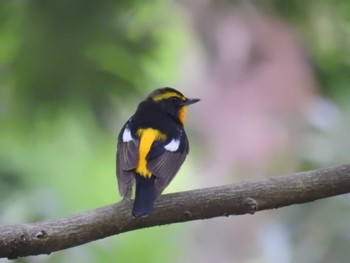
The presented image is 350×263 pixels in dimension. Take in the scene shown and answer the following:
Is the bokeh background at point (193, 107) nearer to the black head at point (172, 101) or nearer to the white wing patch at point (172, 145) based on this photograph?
the black head at point (172, 101)

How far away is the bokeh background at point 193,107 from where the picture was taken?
4535 millimetres

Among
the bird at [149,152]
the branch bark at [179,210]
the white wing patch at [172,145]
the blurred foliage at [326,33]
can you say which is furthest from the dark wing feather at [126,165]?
the blurred foliage at [326,33]

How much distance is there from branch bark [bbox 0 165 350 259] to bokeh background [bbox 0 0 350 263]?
1.16m

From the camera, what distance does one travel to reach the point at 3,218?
4594 millimetres

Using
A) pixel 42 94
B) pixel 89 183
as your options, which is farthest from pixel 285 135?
pixel 42 94

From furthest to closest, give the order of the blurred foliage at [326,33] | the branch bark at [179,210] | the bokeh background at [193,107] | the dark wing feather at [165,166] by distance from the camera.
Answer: the bokeh background at [193,107] → the blurred foliage at [326,33] → the dark wing feather at [165,166] → the branch bark at [179,210]

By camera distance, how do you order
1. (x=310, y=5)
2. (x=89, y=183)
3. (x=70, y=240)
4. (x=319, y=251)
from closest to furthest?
(x=70, y=240) < (x=310, y=5) < (x=319, y=251) < (x=89, y=183)

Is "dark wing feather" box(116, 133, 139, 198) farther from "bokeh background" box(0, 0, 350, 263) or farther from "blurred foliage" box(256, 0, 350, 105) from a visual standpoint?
"blurred foliage" box(256, 0, 350, 105)

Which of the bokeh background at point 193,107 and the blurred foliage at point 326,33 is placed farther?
the bokeh background at point 193,107

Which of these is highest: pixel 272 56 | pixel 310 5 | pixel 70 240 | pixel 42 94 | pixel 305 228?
pixel 272 56

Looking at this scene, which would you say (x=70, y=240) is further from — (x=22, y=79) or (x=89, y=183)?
(x=89, y=183)

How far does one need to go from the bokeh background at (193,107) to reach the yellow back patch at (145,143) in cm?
57

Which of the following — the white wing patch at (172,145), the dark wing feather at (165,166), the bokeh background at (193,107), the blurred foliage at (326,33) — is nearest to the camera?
the dark wing feather at (165,166)

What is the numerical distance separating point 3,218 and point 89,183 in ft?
9.87
